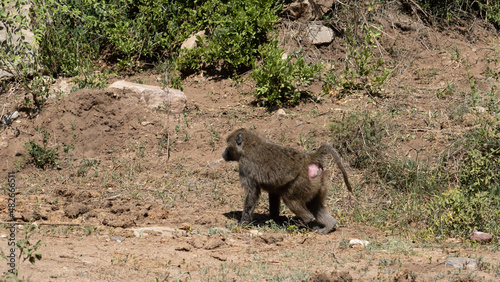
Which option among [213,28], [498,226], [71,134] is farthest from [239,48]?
[498,226]

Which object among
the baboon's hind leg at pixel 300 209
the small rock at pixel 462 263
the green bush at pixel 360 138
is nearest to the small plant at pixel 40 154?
the baboon's hind leg at pixel 300 209

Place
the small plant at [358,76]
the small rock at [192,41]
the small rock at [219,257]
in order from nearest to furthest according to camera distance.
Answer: the small rock at [219,257]
the small plant at [358,76]
the small rock at [192,41]

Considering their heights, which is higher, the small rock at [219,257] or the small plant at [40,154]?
the small plant at [40,154]

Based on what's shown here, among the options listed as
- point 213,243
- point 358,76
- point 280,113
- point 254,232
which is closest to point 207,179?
point 254,232

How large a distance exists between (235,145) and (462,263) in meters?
3.30

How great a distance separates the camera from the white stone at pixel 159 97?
407 inches

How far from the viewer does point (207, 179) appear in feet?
29.4

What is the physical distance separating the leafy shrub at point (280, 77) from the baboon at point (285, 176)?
278cm

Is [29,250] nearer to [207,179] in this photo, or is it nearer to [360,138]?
[207,179]

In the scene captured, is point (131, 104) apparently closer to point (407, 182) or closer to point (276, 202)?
point (276, 202)

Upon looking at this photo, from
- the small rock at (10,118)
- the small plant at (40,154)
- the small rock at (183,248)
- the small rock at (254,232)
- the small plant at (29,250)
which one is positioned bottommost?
the small rock at (254,232)

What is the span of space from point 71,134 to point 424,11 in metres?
8.20

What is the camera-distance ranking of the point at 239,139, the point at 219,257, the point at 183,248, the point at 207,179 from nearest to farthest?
the point at 219,257 → the point at 183,248 → the point at 239,139 → the point at 207,179

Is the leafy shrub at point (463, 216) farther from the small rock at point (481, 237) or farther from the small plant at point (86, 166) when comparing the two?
the small plant at point (86, 166)
